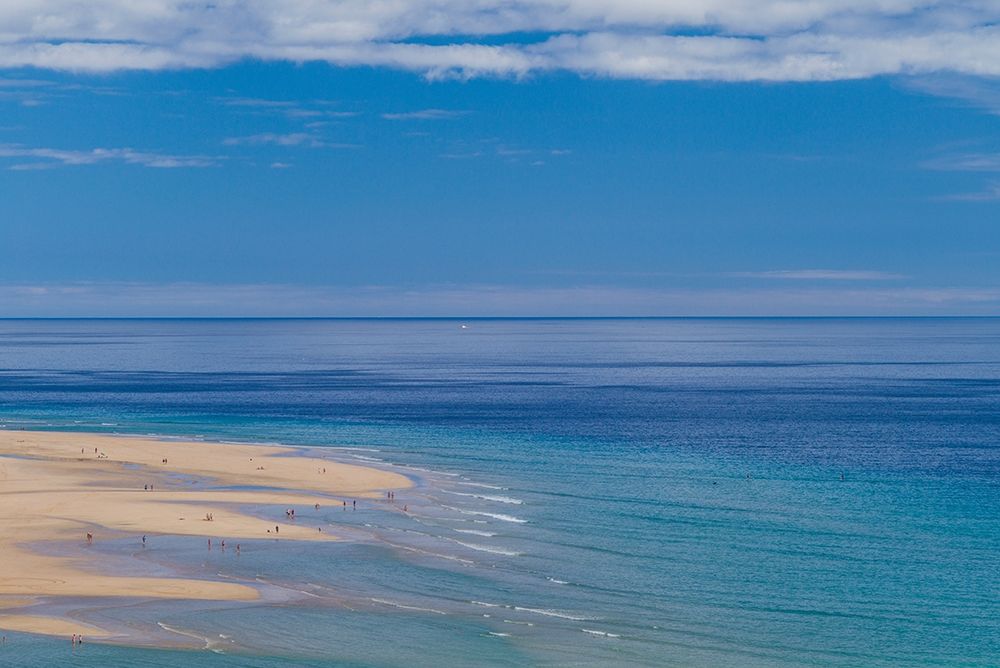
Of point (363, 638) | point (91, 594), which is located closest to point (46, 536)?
point (91, 594)

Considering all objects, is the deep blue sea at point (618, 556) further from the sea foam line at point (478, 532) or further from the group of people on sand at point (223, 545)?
the group of people on sand at point (223, 545)

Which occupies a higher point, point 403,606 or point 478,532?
point 478,532

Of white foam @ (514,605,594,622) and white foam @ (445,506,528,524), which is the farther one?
white foam @ (445,506,528,524)

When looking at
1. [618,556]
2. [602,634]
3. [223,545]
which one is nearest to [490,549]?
[618,556]

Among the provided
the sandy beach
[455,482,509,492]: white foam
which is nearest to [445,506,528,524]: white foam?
[455,482,509,492]: white foam

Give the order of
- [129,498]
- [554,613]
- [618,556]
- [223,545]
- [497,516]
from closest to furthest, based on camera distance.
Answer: [554,613], [618,556], [223,545], [497,516], [129,498]

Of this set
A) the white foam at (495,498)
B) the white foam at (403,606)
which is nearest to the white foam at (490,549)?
the white foam at (403,606)

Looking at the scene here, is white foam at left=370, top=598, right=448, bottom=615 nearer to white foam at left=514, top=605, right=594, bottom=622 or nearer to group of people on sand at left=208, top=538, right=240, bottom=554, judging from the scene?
white foam at left=514, top=605, right=594, bottom=622

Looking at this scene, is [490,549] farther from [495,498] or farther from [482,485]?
[482,485]
